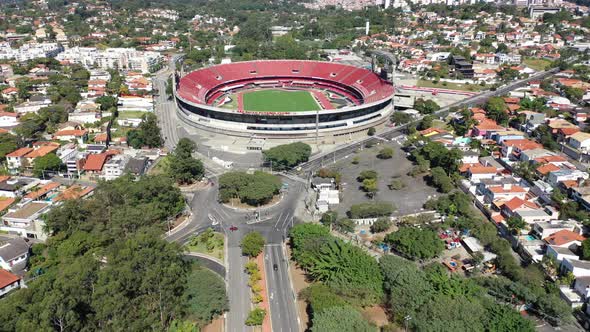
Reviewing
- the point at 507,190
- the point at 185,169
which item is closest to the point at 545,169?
the point at 507,190

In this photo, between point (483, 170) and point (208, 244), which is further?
point (483, 170)

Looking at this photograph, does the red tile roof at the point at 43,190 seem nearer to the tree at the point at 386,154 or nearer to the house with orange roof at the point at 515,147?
the tree at the point at 386,154

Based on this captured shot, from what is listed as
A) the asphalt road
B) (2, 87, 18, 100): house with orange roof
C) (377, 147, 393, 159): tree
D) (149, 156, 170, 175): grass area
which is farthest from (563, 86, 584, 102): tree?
(2, 87, 18, 100): house with orange roof

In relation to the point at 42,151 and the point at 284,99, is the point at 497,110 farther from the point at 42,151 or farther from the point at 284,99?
the point at 42,151

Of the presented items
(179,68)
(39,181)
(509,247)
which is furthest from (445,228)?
(179,68)

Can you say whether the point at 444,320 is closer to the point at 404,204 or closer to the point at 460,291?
the point at 460,291

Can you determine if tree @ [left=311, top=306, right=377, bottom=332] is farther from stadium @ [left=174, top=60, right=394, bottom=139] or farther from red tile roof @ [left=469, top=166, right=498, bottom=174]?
stadium @ [left=174, top=60, right=394, bottom=139]

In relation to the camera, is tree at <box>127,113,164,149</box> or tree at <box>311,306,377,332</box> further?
tree at <box>127,113,164,149</box>
